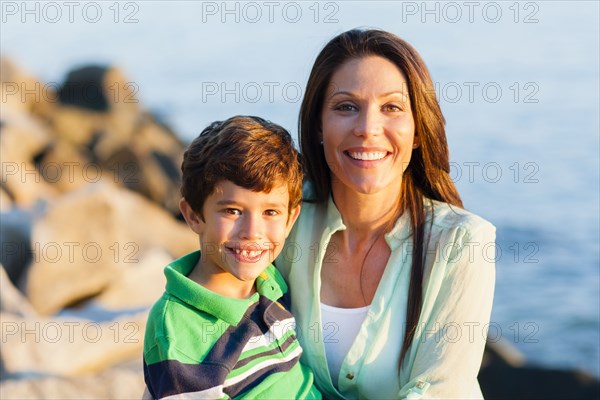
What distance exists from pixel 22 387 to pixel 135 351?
3.96 ft

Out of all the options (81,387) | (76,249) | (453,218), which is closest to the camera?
(453,218)

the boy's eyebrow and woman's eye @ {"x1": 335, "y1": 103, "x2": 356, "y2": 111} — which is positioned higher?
woman's eye @ {"x1": 335, "y1": 103, "x2": 356, "y2": 111}

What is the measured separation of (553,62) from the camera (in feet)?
58.6

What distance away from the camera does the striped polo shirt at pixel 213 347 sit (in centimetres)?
265

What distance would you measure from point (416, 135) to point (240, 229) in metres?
0.85

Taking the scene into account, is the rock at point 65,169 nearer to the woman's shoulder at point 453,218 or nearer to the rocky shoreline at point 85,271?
the rocky shoreline at point 85,271

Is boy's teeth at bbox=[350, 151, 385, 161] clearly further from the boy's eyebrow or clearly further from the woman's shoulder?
the boy's eyebrow

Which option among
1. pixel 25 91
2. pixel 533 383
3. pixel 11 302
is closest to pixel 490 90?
pixel 25 91

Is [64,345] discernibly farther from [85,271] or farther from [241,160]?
[241,160]

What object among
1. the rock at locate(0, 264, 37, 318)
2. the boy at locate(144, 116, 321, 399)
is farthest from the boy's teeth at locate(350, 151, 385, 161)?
the rock at locate(0, 264, 37, 318)

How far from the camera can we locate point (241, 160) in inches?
109

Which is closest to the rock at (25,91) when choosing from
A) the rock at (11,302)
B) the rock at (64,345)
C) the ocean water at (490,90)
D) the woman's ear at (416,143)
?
the ocean water at (490,90)

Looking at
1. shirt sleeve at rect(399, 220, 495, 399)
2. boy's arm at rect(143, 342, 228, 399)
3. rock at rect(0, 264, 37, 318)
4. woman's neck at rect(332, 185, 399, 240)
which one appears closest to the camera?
boy's arm at rect(143, 342, 228, 399)

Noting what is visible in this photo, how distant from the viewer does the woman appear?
3074mm
